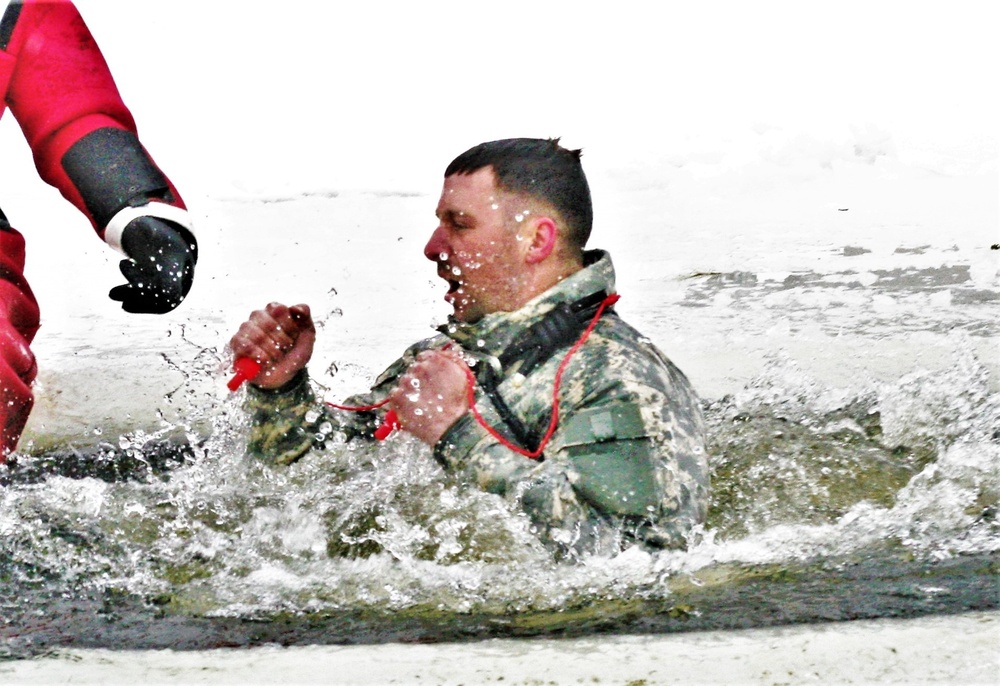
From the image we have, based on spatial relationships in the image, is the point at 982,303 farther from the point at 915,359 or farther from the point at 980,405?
the point at 980,405

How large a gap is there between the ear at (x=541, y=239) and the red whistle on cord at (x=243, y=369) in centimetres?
55

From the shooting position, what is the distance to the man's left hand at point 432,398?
2.32m

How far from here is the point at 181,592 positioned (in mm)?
2328

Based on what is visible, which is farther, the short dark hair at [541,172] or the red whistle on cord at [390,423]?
the short dark hair at [541,172]

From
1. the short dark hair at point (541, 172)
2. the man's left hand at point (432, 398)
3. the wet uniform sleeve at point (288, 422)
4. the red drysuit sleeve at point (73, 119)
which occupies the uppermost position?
the red drysuit sleeve at point (73, 119)

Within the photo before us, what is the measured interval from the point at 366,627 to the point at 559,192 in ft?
2.88

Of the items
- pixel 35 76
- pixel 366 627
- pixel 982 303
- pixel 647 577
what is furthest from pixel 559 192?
pixel 982 303

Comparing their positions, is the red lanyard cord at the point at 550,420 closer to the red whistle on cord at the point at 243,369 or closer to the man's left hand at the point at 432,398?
the man's left hand at the point at 432,398

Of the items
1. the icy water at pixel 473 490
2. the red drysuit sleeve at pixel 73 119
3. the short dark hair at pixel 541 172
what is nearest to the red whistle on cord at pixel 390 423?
the icy water at pixel 473 490

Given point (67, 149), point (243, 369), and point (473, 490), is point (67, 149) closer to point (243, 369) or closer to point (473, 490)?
point (243, 369)

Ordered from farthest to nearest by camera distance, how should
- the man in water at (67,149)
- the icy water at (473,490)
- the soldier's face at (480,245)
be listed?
the man in water at (67,149), the soldier's face at (480,245), the icy water at (473,490)

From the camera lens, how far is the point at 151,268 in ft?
8.38

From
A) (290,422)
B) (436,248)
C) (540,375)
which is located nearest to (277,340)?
(290,422)

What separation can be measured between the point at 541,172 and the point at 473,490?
0.61 meters
